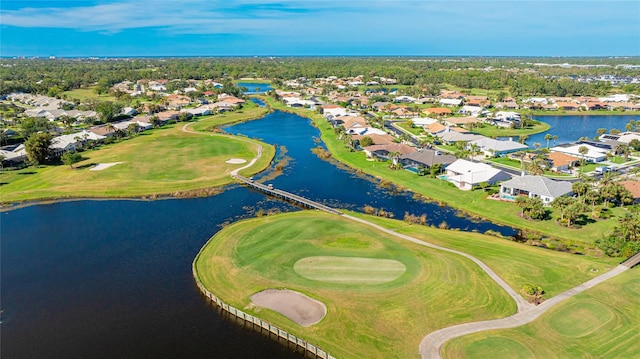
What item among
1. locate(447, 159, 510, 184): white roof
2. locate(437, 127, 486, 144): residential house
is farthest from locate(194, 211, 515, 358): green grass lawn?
locate(437, 127, 486, 144): residential house

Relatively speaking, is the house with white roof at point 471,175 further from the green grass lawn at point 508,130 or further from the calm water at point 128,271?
the green grass lawn at point 508,130

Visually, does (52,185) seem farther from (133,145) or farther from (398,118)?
(398,118)

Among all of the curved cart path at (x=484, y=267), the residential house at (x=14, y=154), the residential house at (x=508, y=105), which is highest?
the residential house at (x=508, y=105)

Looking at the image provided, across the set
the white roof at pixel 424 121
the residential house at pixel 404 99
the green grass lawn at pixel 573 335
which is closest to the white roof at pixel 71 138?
the white roof at pixel 424 121

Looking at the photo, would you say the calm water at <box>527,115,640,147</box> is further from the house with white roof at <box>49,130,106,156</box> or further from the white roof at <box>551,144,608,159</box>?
the house with white roof at <box>49,130,106,156</box>

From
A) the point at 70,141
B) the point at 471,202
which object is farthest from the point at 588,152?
the point at 70,141

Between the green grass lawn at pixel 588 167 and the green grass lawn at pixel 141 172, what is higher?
the green grass lawn at pixel 588 167

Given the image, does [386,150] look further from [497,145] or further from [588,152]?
[588,152]
